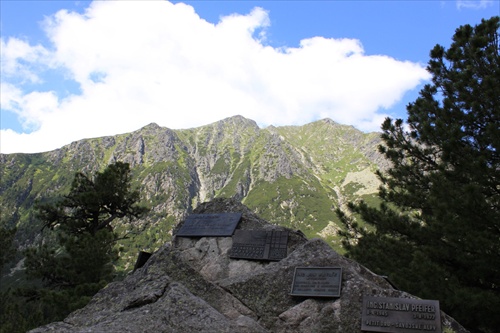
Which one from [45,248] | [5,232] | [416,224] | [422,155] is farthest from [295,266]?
[5,232]

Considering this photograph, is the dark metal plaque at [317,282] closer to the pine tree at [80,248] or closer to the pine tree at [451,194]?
the pine tree at [451,194]

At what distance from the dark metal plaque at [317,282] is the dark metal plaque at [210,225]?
4.48m

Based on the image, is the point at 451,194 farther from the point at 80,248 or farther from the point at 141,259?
the point at 80,248

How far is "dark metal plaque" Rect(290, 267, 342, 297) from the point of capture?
9.19 m

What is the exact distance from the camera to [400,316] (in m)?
8.16

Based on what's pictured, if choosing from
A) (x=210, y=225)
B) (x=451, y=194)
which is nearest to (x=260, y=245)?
(x=210, y=225)

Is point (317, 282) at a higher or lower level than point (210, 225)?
lower

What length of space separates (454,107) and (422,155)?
265 centimetres

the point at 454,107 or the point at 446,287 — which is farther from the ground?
the point at 454,107

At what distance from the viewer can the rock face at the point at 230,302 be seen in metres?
7.32

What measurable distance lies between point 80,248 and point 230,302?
56.3 feet

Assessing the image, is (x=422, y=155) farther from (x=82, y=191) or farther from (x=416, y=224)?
(x=82, y=191)

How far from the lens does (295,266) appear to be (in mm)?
10297

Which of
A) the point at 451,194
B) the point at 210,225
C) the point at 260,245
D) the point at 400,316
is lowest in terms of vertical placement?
the point at 400,316
